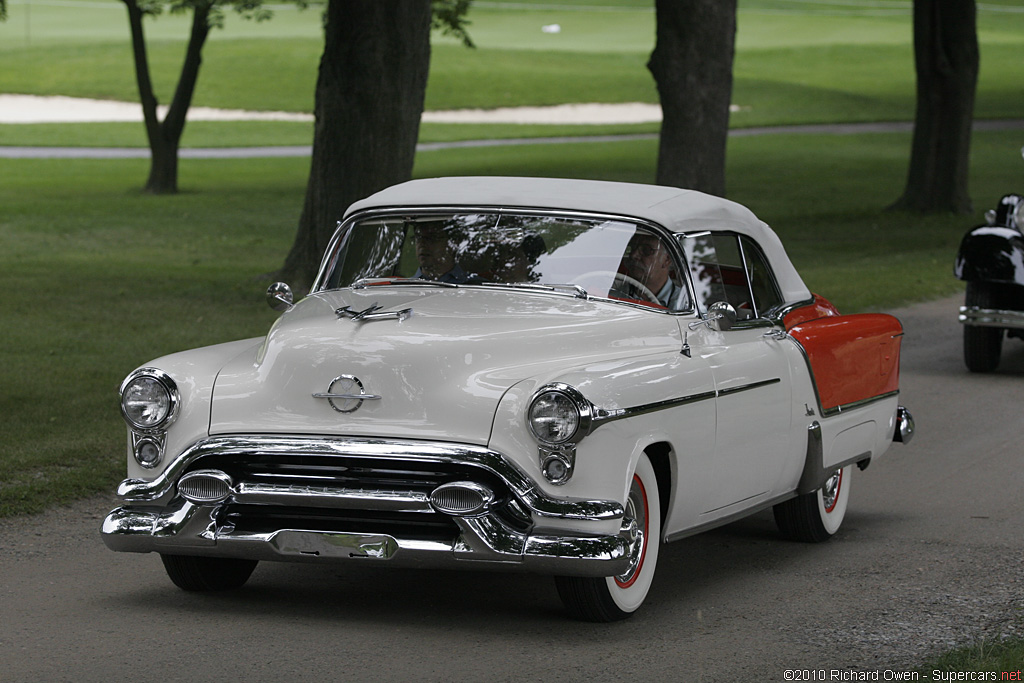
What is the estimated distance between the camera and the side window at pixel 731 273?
20.8 feet

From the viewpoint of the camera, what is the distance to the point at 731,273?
6.67 metres

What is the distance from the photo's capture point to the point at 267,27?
87.9 m

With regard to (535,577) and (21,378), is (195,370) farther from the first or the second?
(21,378)

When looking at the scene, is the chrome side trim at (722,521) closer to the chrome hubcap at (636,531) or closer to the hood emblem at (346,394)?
the chrome hubcap at (636,531)

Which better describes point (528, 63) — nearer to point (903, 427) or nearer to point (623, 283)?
point (903, 427)

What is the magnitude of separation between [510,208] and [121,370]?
5.70 meters

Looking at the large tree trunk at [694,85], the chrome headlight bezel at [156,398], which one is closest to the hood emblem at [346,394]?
the chrome headlight bezel at [156,398]

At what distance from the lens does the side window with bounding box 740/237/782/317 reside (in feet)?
22.6

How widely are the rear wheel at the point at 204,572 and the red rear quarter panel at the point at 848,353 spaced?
2.69 metres

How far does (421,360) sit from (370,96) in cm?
958

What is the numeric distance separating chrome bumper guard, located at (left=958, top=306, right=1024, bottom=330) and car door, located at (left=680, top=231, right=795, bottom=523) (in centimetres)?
573

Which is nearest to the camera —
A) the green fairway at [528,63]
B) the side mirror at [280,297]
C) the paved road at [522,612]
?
the paved road at [522,612]

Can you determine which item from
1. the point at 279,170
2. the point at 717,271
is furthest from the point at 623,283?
the point at 279,170

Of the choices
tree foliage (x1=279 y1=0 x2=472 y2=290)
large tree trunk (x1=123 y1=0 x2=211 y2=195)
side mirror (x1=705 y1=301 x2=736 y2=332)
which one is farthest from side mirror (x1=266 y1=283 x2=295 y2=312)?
large tree trunk (x1=123 y1=0 x2=211 y2=195)
